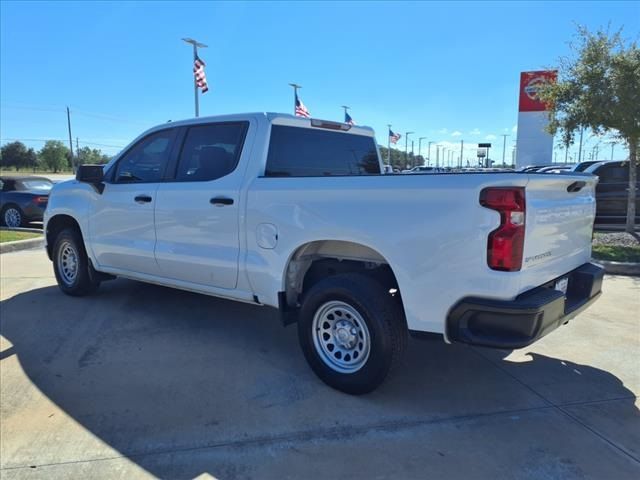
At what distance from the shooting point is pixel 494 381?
3.83 m

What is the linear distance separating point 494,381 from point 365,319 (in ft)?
4.10

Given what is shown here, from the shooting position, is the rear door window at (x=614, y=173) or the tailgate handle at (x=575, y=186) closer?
the tailgate handle at (x=575, y=186)

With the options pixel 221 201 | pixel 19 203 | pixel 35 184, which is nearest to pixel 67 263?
pixel 221 201

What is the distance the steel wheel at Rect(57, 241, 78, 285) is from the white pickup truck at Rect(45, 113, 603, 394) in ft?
2.08

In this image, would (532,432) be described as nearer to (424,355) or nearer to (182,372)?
(424,355)

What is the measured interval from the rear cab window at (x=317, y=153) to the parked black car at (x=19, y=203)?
1115cm

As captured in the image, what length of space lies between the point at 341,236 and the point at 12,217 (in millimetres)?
13091

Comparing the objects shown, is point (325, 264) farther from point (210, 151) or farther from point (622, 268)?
point (622, 268)

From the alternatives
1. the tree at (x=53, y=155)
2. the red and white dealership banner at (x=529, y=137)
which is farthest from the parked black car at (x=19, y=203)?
the tree at (x=53, y=155)

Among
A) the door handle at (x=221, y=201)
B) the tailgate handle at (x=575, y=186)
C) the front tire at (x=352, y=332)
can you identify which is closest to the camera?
the front tire at (x=352, y=332)

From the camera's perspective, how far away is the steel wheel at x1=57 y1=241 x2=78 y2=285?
19.8ft

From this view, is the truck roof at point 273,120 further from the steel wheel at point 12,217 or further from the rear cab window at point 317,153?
the steel wheel at point 12,217

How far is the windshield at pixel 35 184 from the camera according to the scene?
13.9 metres

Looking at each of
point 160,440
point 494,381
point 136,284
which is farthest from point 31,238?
point 494,381
